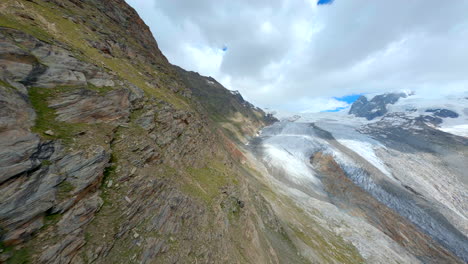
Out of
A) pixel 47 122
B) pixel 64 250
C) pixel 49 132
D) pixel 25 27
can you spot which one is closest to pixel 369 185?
pixel 64 250

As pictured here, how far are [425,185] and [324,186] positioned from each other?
46.7m

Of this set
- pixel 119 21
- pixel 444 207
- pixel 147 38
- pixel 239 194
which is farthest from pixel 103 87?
pixel 444 207

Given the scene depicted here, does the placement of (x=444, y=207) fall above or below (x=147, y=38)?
below

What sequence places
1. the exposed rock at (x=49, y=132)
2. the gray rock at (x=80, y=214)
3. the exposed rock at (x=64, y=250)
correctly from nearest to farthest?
the exposed rock at (x=64, y=250), the gray rock at (x=80, y=214), the exposed rock at (x=49, y=132)

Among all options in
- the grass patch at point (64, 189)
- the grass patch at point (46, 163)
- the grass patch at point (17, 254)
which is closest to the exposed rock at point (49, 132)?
the grass patch at point (46, 163)

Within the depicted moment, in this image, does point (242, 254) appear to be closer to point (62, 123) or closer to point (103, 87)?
point (62, 123)

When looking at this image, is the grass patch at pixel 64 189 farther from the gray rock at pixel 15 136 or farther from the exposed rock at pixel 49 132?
the exposed rock at pixel 49 132

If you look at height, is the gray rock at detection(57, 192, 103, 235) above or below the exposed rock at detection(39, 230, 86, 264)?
above

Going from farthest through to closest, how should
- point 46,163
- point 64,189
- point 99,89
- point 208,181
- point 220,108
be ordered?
1. point 220,108
2. point 208,181
3. point 99,89
4. point 64,189
5. point 46,163

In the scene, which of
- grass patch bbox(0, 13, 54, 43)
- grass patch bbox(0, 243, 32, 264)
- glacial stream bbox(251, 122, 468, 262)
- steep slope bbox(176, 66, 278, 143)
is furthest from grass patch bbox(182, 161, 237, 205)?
steep slope bbox(176, 66, 278, 143)

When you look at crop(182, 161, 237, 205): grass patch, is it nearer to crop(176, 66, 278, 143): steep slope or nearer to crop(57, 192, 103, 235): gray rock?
crop(57, 192, 103, 235): gray rock

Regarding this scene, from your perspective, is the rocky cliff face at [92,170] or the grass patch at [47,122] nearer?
the rocky cliff face at [92,170]

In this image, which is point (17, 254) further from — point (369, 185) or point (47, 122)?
point (369, 185)

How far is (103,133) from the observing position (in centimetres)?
971
